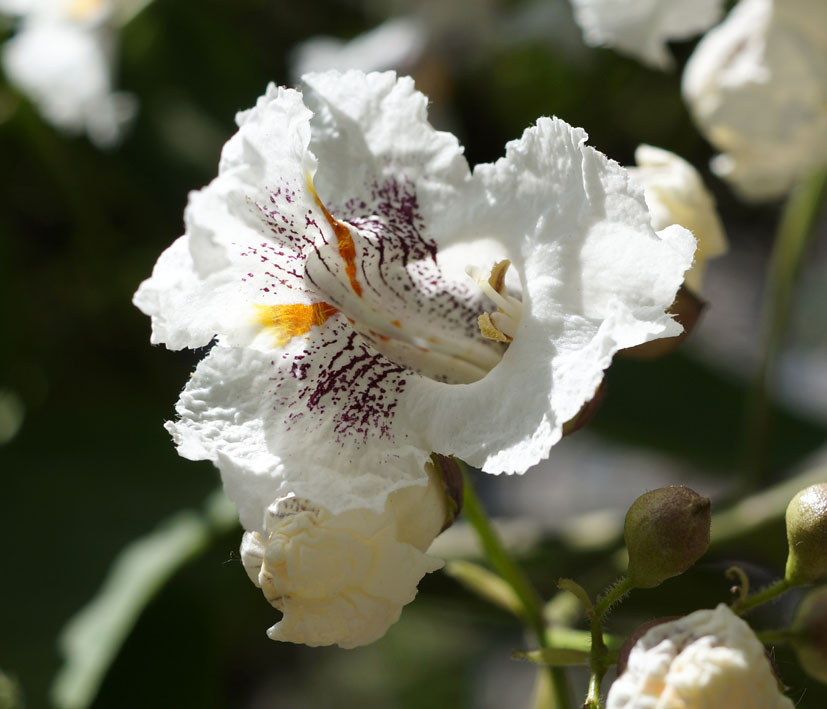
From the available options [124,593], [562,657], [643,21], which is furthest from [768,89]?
[124,593]

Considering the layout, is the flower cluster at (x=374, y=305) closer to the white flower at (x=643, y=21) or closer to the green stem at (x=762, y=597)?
the green stem at (x=762, y=597)

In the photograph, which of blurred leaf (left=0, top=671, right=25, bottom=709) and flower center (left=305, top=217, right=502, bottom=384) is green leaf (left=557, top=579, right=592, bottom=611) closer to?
flower center (left=305, top=217, right=502, bottom=384)

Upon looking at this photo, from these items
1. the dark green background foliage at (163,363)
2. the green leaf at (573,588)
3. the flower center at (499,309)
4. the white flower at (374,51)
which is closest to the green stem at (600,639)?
the green leaf at (573,588)

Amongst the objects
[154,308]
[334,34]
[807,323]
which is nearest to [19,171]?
[334,34]

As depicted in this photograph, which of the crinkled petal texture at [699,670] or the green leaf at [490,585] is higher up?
the crinkled petal texture at [699,670]

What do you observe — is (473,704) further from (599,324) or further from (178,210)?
(599,324)

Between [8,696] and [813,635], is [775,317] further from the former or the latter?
[8,696]
